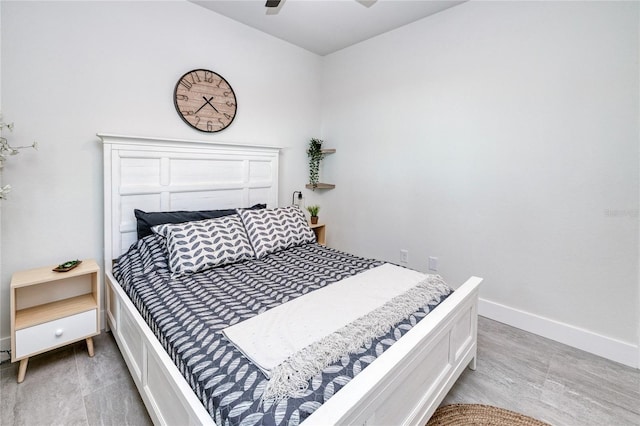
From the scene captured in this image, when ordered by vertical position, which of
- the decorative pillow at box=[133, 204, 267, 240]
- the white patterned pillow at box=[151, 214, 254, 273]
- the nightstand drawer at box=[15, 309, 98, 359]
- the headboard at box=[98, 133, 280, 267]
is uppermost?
the headboard at box=[98, 133, 280, 267]

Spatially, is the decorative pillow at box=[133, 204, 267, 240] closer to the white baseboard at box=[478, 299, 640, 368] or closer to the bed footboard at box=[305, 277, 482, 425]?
the bed footboard at box=[305, 277, 482, 425]

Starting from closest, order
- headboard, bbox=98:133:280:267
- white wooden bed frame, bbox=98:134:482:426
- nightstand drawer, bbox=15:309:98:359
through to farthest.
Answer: white wooden bed frame, bbox=98:134:482:426
nightstand drawer, bbox=15:309:98:359
headboard, bbox=98:133:280:267

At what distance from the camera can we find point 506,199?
8.16ft

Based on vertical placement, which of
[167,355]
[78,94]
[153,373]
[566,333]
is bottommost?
[566,333]

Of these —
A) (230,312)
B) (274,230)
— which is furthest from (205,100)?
(230,312)

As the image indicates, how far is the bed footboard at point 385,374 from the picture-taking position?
3.06 ft

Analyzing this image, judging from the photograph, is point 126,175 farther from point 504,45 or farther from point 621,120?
point 621,120

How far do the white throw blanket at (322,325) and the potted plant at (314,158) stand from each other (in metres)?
2.17

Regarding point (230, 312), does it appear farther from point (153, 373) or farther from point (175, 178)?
point (175, 178)

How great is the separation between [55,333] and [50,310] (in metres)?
0.20

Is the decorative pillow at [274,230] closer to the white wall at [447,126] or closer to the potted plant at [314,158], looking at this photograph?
the white wall at [447,126]

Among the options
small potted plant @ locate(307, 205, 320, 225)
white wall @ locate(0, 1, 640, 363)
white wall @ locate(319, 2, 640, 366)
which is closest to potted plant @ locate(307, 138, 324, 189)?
small potted plant @ locate(307, 205, 320, 225)

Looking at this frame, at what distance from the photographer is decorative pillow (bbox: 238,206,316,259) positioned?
2.41 metres

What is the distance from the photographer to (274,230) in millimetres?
2529
